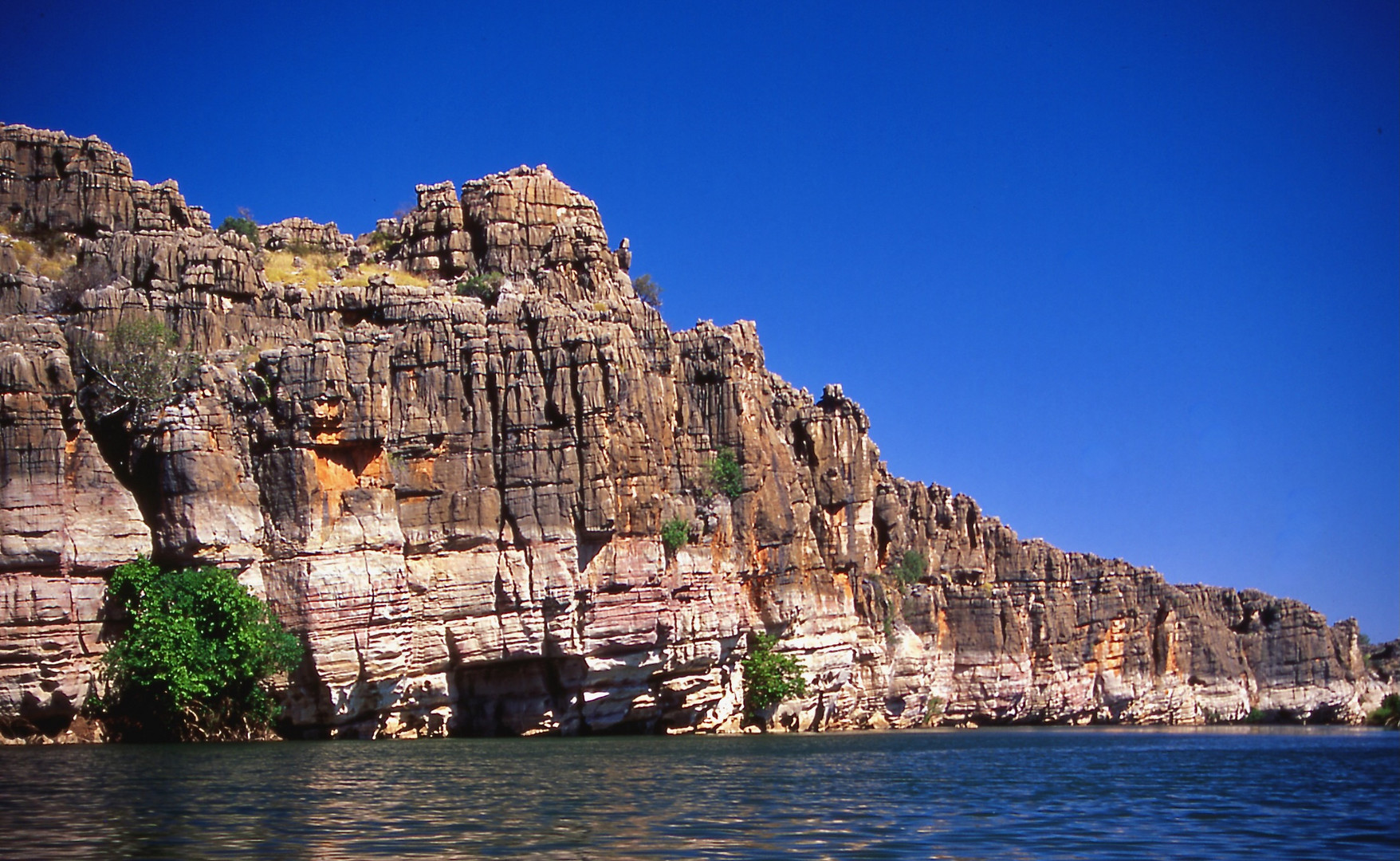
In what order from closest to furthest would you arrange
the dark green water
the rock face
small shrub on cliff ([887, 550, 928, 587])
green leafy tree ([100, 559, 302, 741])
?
the dark green water
green leafy tree ([100, 559, 302, 741])
the rock face
small shrub on cliff ([887, 550, 928, 587])

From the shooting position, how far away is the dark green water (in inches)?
1005

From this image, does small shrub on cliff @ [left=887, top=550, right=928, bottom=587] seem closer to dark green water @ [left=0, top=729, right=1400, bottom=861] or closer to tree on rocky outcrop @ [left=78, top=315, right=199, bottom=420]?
dark green water @ [left=0, top=729, right=1400, bottom=861]

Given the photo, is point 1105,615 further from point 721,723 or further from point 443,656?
point 443,656

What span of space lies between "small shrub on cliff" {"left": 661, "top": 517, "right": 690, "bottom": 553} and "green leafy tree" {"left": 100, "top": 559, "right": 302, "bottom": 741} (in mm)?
18423

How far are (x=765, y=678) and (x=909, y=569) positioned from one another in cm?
3050

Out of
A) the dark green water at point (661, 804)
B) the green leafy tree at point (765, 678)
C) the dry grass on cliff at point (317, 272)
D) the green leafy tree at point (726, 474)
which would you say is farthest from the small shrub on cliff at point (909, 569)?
the dark green water at point (661, 804)

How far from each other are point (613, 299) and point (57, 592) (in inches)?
1231

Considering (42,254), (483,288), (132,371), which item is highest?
(42,254)

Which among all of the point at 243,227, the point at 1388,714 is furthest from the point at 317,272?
the point at 1388,714

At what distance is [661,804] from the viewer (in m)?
32.3

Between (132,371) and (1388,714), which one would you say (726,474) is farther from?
(1388,714)

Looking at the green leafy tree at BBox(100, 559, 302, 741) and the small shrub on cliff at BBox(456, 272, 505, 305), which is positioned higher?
the small shrub on cliff at BBox(456, 272, 505, 305)

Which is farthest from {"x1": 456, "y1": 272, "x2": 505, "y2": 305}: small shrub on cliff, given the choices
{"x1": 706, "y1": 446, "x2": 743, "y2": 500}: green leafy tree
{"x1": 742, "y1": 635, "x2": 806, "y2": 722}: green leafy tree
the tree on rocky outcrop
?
{"x1": 742, "y1": 635, "x2": 806, "y2": 722}: green leafy tree

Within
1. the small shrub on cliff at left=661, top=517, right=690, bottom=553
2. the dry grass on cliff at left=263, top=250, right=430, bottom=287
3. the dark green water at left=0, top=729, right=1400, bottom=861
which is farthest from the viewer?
the dry grass on cliff at left=263, top=250, right=430, bottom=287
